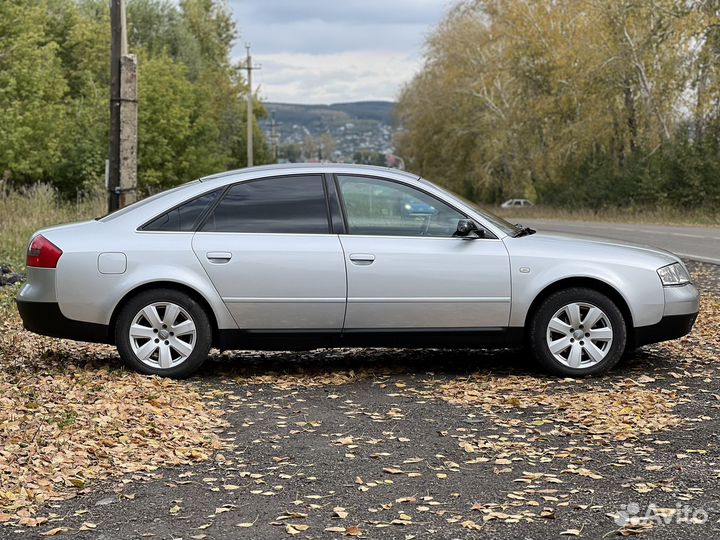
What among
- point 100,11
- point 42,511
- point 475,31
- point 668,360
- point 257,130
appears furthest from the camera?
point 257,130

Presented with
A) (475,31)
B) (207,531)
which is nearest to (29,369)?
(207,531)

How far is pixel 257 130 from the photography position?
94.2 metres

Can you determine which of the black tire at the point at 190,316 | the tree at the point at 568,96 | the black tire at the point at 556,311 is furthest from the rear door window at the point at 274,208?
the tree at the point at 568,96

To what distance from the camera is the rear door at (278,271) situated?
836 centimetres

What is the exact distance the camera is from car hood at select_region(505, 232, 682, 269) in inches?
334

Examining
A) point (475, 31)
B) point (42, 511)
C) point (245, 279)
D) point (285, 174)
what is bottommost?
point (42, 511)

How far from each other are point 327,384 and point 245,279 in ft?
3.44

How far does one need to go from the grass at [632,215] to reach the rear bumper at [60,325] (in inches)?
1080

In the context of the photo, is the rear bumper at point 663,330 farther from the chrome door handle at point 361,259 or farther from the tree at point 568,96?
the tree at point 568,96

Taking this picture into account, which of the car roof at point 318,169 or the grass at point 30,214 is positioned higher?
the car roof at point 318,169

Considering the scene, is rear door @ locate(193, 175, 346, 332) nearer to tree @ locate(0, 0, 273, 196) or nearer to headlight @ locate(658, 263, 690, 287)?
headlight @ locate(658, 263, 690, 287)

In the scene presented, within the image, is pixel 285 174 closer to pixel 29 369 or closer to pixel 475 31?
pixel 29 369

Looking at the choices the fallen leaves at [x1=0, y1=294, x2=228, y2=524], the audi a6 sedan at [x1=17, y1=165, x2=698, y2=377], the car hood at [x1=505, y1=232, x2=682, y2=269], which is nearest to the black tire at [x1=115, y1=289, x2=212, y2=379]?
the audi a6 sedan at [x1=17, y1=165, x2=698, y2=377]

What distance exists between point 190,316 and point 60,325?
3.39ft
